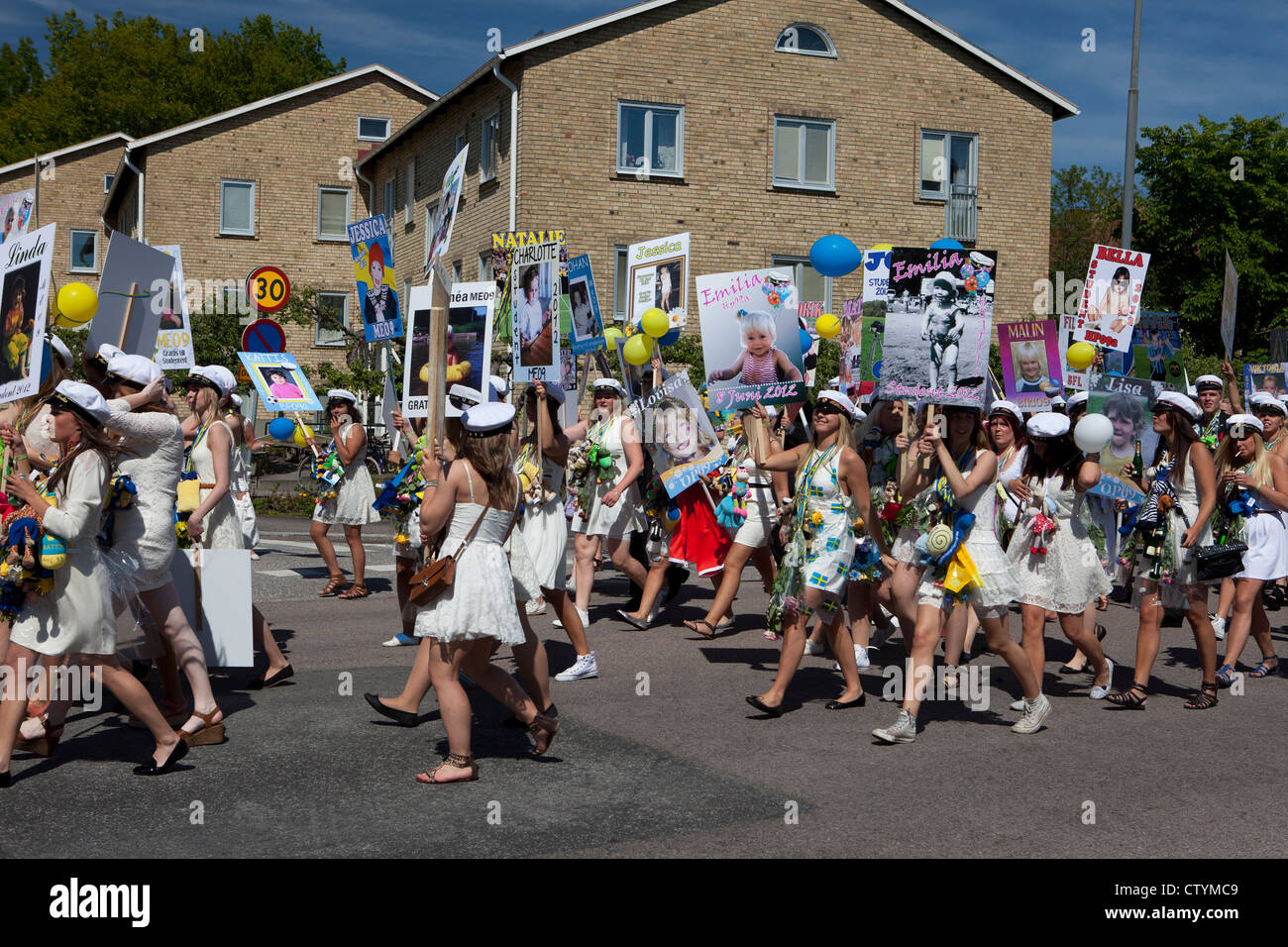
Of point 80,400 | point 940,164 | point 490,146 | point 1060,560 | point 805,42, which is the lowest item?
point 1060,560

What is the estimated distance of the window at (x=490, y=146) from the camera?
84.7ft

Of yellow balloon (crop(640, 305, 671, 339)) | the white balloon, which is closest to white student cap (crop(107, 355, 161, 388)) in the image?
yellow balloon (crop(640, 305, 671, 339))

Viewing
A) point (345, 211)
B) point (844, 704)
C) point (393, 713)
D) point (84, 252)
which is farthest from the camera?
point (84, 252)

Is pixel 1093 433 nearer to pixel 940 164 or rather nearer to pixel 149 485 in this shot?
pixel 149 485

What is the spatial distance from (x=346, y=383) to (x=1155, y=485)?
50.6 ft

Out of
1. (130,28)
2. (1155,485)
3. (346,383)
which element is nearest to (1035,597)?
(1155,485)

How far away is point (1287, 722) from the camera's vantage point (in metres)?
7.30

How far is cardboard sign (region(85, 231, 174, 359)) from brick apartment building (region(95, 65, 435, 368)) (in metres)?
29.4

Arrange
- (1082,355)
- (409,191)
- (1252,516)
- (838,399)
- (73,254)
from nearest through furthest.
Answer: (838,399) < (1252,516) < (1082,355) < (409,191) < (73,254)

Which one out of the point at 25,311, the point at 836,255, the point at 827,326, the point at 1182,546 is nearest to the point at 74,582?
the point at 25,311

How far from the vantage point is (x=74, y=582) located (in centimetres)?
568

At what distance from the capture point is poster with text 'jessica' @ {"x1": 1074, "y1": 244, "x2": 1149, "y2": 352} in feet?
40.6

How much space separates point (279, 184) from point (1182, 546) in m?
33.4
